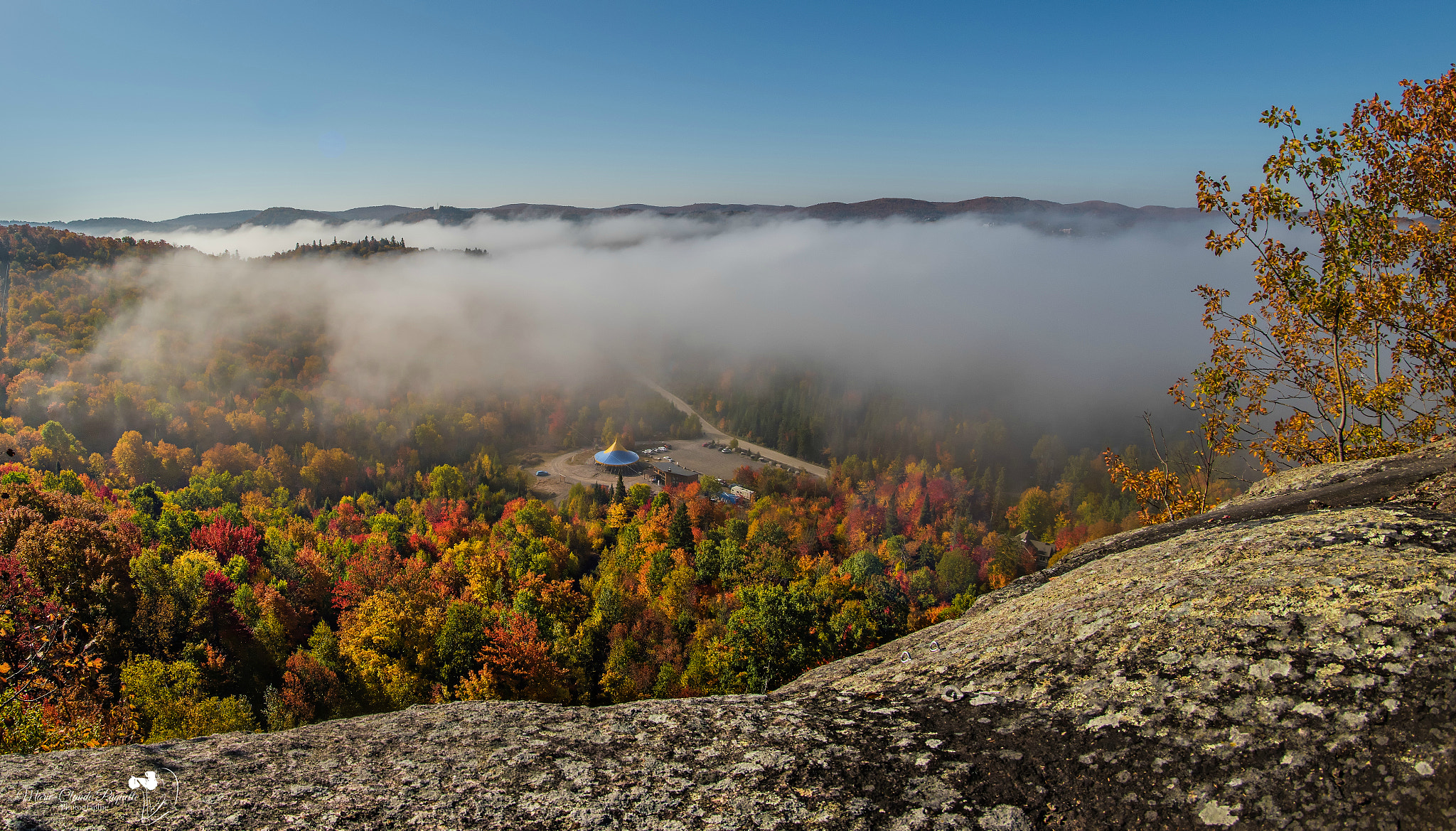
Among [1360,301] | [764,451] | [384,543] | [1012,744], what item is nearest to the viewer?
[1012,744]

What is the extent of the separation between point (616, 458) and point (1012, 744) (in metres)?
122

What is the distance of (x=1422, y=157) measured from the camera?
10594 mm

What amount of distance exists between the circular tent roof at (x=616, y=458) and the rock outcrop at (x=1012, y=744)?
119 meters

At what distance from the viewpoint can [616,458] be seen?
404 ft

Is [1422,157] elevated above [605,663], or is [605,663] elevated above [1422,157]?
[1422,157]

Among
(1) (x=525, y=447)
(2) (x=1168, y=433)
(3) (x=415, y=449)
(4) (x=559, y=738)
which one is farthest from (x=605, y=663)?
(2) (x=1168, y=433)

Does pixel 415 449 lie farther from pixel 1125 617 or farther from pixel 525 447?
pixel 1125 617

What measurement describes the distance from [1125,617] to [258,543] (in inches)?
2592

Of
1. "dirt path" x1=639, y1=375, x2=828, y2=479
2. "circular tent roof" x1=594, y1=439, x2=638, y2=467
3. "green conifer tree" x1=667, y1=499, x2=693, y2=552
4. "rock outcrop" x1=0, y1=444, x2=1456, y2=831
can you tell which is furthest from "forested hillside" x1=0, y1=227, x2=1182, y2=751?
"circular tent roof" x1=594, y1=439, x2=638, y2=467

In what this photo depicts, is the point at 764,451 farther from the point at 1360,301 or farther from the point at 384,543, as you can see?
the point at 1360,301

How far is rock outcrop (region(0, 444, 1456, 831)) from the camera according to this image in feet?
8.75

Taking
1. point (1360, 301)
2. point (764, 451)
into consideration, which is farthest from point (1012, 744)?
point (764, 451)

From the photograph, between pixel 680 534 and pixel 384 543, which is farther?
pixel 680 534

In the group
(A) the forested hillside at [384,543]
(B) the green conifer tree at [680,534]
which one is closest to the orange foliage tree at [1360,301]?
(A) the forested hillside at [384,543]
